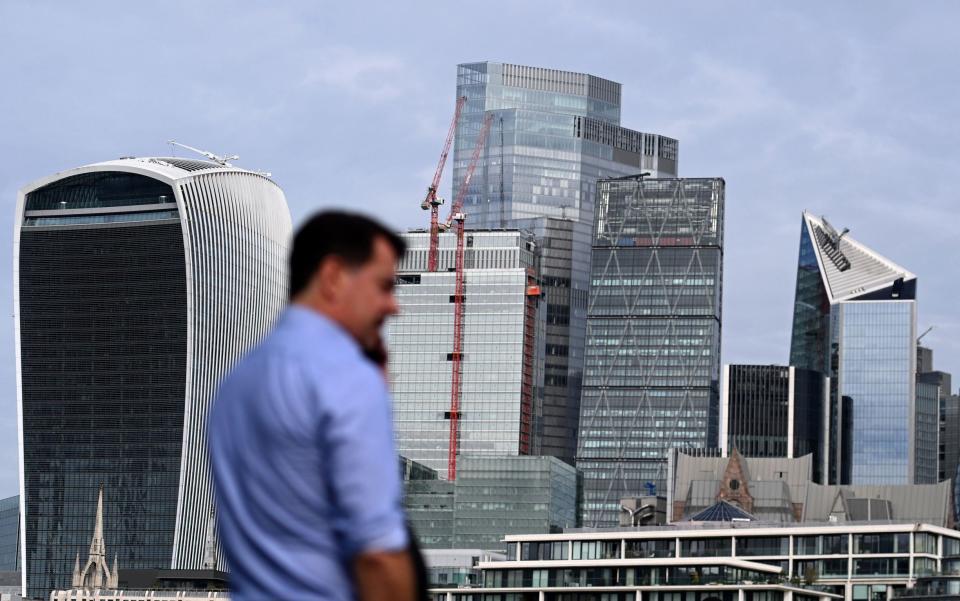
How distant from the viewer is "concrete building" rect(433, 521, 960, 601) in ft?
492

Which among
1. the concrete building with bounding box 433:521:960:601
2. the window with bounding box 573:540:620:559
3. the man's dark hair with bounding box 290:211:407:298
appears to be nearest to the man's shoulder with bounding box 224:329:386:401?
the man's dark hair with bounding box 290:211:407:298

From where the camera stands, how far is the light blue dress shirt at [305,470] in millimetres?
7375

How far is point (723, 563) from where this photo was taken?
14938cm

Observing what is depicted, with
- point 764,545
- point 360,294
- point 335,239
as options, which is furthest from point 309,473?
point 764,545

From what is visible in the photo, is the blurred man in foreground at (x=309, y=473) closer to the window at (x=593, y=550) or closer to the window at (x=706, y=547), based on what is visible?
the window at (x=593, y=550)

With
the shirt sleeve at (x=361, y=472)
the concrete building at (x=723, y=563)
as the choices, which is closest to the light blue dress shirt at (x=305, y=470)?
the shirt sleeve at (x=361, y=472)

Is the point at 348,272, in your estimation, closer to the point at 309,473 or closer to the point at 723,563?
the point at 309,473

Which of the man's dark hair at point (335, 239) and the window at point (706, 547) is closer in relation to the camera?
the man's dark hair at point (335, 239)

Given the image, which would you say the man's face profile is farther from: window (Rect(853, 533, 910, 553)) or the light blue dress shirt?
window (Rect(853, 533, 910, 553))

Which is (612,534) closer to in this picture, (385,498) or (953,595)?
(953,595)

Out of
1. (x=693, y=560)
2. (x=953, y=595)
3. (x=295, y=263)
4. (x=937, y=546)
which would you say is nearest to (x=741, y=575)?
(x=693, y=560)

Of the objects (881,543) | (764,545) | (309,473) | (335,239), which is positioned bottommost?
(764,545)

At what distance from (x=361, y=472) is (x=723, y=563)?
14461cm

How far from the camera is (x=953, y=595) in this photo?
143625 mm
